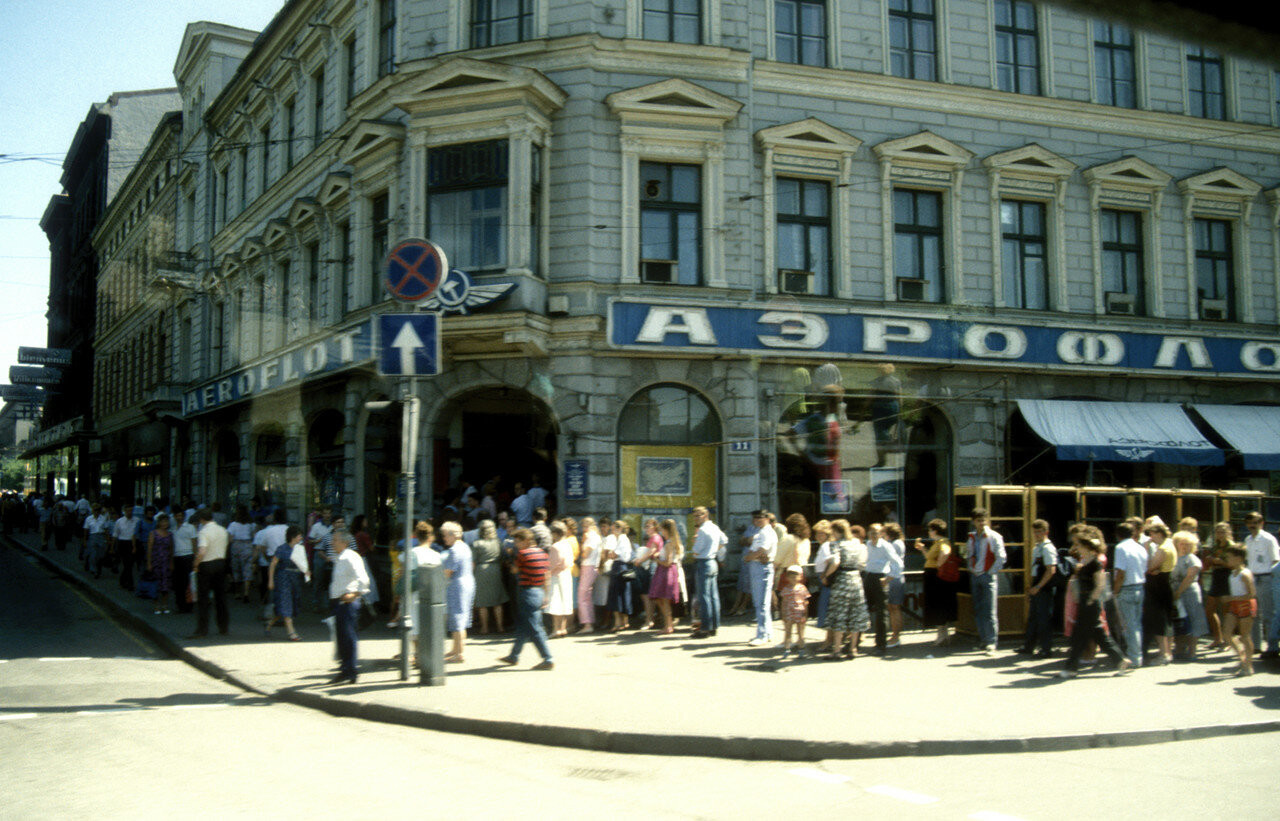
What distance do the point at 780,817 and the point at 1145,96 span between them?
1866 centimetres

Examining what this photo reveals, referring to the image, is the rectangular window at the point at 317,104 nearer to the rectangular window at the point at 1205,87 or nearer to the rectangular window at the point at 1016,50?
the rectangular window at the point at 1016,50

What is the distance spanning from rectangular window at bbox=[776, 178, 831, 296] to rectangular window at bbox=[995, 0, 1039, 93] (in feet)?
15.0

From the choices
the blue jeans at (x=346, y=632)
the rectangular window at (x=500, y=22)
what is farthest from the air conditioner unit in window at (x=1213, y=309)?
the blue jeans at (x=346, y=632)

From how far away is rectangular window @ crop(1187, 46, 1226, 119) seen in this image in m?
20.0

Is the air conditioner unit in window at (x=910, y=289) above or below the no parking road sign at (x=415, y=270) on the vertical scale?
above

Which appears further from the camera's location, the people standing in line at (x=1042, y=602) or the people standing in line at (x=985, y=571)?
the people standing in line at (x=985, y=571)

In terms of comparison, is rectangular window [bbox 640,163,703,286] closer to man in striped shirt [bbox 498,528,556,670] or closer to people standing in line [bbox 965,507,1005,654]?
people standing in line [bbox 965,507,1005,654]

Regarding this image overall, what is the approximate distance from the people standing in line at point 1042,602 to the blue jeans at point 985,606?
0.44 meters

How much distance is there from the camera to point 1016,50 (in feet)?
61.9

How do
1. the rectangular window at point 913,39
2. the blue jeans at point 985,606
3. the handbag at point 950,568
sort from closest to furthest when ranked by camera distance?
the blue jeans at point 985,606, the handbag at point 950,568, the rectangular window at point 913,39

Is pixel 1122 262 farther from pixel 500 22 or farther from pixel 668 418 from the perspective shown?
pixel 500 22

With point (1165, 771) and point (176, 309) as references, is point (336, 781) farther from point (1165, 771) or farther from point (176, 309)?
point (176, 309)

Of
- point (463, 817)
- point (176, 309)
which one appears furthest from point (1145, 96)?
point (176, 309)

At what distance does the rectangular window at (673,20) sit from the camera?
55.0 feet
